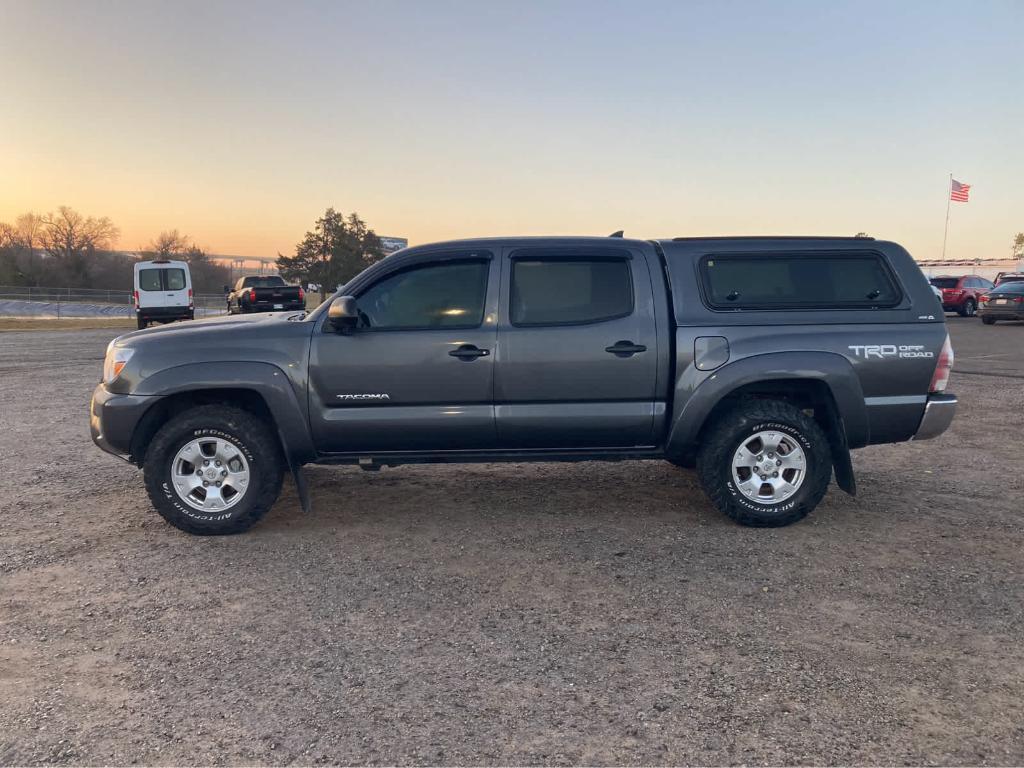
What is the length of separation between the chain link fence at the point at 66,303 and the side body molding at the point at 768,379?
Answer: 36.4 meters

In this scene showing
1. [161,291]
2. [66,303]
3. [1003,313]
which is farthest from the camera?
[66,303]

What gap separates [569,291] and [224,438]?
8.15ft

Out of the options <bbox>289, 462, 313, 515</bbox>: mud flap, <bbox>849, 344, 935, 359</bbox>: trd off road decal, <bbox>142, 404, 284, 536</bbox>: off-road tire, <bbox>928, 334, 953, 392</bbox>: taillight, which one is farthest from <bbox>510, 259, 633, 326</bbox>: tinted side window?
<bbox>928, 334, 953, 392</bbox>: taillight

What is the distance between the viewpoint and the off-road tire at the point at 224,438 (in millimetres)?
4680

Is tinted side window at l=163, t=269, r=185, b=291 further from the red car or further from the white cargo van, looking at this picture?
the red car

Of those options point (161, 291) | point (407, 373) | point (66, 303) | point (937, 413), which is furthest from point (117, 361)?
point (66, 303)

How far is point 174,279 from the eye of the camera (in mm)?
23688

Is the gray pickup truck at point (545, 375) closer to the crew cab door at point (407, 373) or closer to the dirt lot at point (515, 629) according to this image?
the crew cab door at point (407, 373)

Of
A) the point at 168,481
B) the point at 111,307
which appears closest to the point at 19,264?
the point at 111,307

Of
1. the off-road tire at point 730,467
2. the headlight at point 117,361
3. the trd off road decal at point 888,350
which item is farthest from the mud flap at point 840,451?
the headlight at point 117,361

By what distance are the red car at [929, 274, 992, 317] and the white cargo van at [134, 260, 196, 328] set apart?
2912 cm

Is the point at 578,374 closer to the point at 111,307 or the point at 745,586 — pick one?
the point at 745,586

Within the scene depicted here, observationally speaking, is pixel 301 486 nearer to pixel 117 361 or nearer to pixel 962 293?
pixel 117 361

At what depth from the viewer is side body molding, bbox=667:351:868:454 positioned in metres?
4.81
